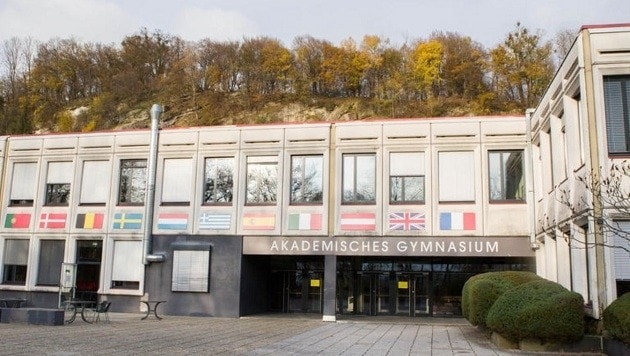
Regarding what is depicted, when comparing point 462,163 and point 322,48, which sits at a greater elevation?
point 322,48

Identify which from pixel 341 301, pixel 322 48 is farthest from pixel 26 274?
pixel 322 48

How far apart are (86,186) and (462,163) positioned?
612 inches

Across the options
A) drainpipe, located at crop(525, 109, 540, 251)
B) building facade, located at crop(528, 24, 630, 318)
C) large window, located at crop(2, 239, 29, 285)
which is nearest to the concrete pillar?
drainpipe, located at crop(525, 109, 540, 251)

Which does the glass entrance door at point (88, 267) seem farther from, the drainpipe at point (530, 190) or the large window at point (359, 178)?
the drainpipe at point (530, 190)

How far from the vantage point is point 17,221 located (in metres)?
26.9

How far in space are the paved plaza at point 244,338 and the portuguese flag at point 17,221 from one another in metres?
7.52

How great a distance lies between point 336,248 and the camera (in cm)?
2334

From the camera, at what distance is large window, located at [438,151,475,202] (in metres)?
23.0

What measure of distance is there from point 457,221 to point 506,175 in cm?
249

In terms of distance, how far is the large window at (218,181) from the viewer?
81.5ft

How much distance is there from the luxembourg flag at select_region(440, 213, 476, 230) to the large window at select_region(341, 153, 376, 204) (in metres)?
2.70

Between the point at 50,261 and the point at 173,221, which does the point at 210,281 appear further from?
the point at 50,261

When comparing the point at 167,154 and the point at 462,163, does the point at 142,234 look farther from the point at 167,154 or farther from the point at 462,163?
the point at 462,163

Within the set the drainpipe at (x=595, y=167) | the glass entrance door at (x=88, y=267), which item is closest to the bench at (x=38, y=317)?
the glass entrance door at (x=88, y=267)
